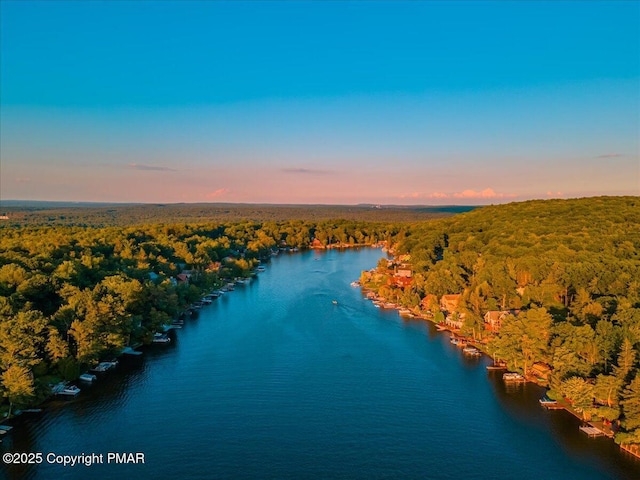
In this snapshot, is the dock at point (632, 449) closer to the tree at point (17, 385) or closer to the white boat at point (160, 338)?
the tree at point (17, 385)

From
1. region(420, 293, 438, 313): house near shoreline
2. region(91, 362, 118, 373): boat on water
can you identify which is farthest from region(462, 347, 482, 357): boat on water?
region(91, 362, 118, 373): boat on water

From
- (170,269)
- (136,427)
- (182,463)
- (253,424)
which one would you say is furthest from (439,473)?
(170,269)

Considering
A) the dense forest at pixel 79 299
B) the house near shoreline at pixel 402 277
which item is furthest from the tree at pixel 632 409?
the house near shoreline at pixel 402 277

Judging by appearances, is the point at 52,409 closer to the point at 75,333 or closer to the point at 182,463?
the point at 75,333

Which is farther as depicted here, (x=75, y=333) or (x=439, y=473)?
(x=75, y=333)

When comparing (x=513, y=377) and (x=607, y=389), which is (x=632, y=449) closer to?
(x=607, y=389)

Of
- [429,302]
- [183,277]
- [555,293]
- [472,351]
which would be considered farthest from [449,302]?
[183,277]
